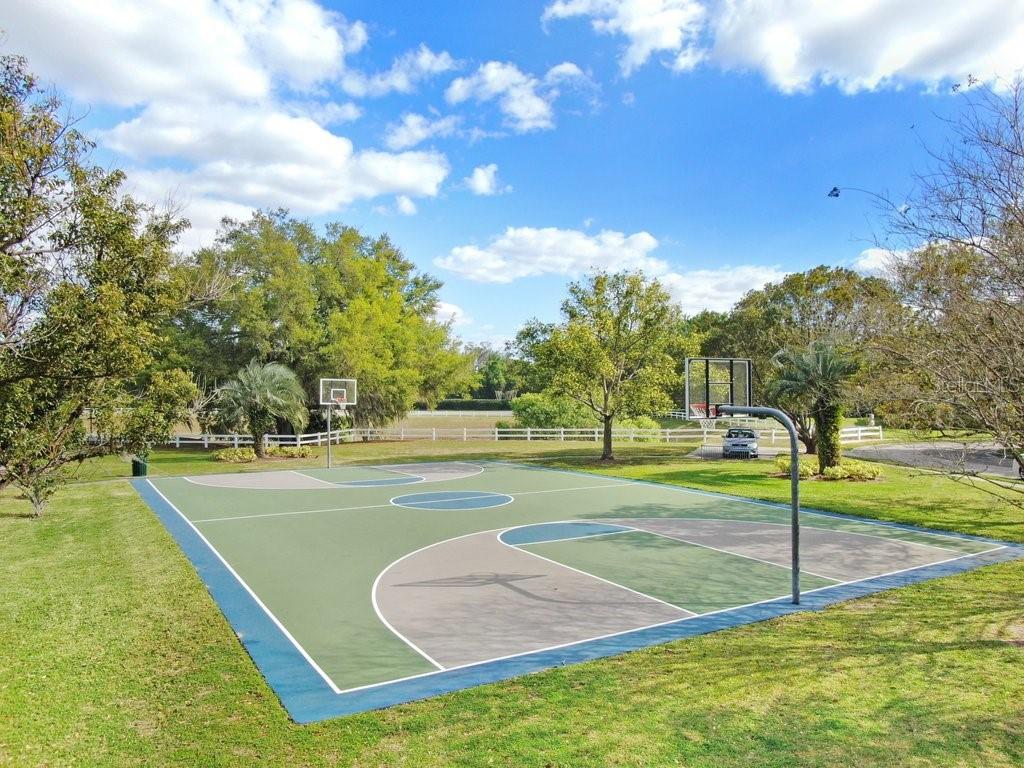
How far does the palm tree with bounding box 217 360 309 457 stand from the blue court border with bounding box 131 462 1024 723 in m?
17.3

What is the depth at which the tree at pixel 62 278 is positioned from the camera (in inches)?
235

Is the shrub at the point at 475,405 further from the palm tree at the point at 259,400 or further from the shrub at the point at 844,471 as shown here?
the shrub at the point at 844,471

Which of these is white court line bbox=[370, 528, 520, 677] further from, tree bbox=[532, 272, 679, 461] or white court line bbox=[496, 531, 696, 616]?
tree bbox=[532, 272, 679, 461]

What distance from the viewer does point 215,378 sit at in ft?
108

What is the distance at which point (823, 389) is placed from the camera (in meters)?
18.6

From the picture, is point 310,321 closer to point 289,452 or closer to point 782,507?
point 289,452

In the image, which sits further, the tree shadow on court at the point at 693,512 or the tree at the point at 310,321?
the tree at the point at 310,321

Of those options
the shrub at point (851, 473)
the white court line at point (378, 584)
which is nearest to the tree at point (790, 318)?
the shrub at point (851, 473)

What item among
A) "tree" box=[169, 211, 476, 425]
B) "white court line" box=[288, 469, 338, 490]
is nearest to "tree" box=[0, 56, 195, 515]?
"white court line" box=[288, 469, 338, 490]

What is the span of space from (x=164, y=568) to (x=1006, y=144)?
11874 mm

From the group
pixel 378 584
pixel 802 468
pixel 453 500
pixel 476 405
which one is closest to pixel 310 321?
pixel 453 500

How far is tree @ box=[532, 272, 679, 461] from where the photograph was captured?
78.4 feet

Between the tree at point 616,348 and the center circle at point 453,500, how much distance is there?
8.11 m

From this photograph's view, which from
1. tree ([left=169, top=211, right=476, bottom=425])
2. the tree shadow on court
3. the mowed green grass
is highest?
tree ([left=169, top=211, right=476, bottom=425])
